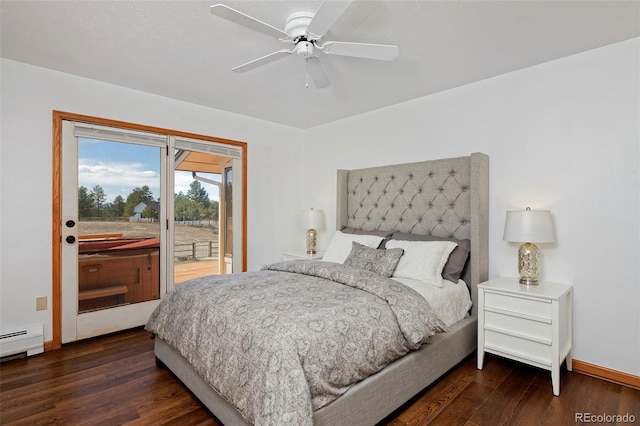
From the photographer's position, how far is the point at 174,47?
2.30 metres

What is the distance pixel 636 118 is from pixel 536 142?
0.56 m

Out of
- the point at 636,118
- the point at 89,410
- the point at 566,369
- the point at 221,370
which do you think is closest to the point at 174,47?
the point at 221,370

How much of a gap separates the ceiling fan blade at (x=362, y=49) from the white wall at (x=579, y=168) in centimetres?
137

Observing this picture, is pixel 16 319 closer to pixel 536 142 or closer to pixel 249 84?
pixel 249 84

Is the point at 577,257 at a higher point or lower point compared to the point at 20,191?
lower

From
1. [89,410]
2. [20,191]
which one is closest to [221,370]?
[89,410]

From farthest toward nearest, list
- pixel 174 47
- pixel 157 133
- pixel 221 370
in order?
pixel 157 133
pixel 174 47
pixel 221 370

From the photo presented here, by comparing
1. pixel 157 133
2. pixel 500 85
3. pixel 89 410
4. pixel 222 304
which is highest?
pixel 500 85

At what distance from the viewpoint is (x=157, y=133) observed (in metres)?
3.31

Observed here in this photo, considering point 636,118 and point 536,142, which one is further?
point 536,142

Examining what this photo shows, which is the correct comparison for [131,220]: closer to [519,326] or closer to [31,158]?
[31,158]

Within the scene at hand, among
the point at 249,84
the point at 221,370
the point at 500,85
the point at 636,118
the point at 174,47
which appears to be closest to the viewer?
the point at 221,370

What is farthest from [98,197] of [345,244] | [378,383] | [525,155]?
[525,155]

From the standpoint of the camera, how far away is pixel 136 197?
10.6 feet
